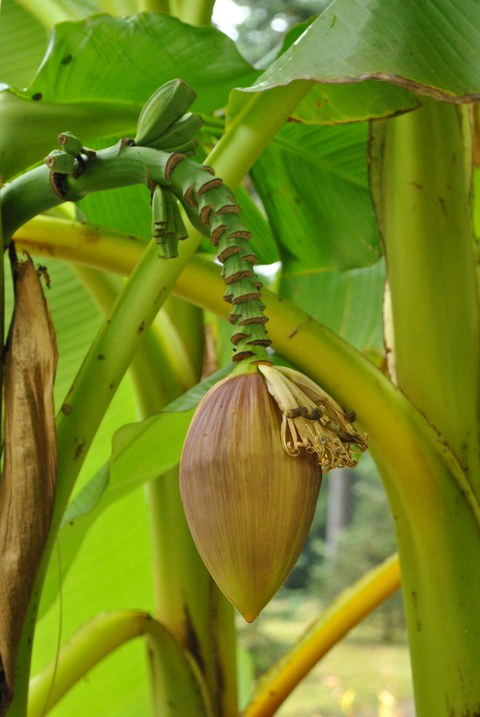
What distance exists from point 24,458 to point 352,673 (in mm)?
3945

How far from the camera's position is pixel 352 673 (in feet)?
13.0

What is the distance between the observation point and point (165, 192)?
0.29 meters

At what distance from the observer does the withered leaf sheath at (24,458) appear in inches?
13.1

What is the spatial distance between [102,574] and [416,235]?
51cm

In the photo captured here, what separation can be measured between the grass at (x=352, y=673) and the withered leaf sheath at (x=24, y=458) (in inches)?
126

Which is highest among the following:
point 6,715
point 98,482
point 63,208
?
point 63,208

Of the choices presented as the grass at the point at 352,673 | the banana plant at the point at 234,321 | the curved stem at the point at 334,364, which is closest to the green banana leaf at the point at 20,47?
the banana plant at the point at 234,321

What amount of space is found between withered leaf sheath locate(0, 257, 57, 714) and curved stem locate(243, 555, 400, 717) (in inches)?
12.8

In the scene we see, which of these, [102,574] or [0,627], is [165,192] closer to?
[0,627]

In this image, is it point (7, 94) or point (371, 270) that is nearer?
point (7, 94)

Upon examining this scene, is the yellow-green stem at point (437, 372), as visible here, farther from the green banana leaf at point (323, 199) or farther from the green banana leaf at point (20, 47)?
the green banana leaf at point (20, 47)

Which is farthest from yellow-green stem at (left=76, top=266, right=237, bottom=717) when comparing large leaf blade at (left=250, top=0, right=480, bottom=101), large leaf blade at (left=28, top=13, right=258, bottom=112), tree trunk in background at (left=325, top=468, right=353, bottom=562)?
tree trunk in background at (left=325, top=468, right=353, bottom=562)

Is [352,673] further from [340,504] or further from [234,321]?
[234,321]

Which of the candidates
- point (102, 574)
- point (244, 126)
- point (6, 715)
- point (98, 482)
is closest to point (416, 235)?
point (244, 126)
